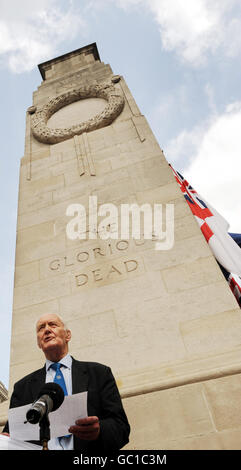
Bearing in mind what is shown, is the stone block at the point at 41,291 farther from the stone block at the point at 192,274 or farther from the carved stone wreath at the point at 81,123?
the carved stone wreath at the point at 81,123

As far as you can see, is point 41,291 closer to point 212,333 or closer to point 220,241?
point 212,333

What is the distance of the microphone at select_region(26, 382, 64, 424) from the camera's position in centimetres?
194

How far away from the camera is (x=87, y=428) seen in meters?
2.24

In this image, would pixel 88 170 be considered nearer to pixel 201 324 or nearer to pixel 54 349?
pixel 201 324

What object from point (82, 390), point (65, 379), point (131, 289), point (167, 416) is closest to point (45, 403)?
point (82, 390)

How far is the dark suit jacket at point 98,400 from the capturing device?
2.42m

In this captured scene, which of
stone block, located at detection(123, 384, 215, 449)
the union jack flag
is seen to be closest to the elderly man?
stone block, located at detection(123, 384, 215, 449)

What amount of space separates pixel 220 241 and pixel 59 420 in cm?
436

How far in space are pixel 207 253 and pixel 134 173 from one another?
2.57 meters

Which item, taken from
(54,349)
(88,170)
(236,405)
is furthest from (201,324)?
(88,170)

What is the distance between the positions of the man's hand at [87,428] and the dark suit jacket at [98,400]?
0.38 feet

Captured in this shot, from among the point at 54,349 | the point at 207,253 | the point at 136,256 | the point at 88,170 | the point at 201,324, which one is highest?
the point at 88,170

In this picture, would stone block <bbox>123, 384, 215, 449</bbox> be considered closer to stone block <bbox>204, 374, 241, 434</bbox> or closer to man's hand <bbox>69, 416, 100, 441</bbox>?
stone block <bbox>204, 374, 241, 434</bbox>

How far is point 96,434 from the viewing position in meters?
2.31
